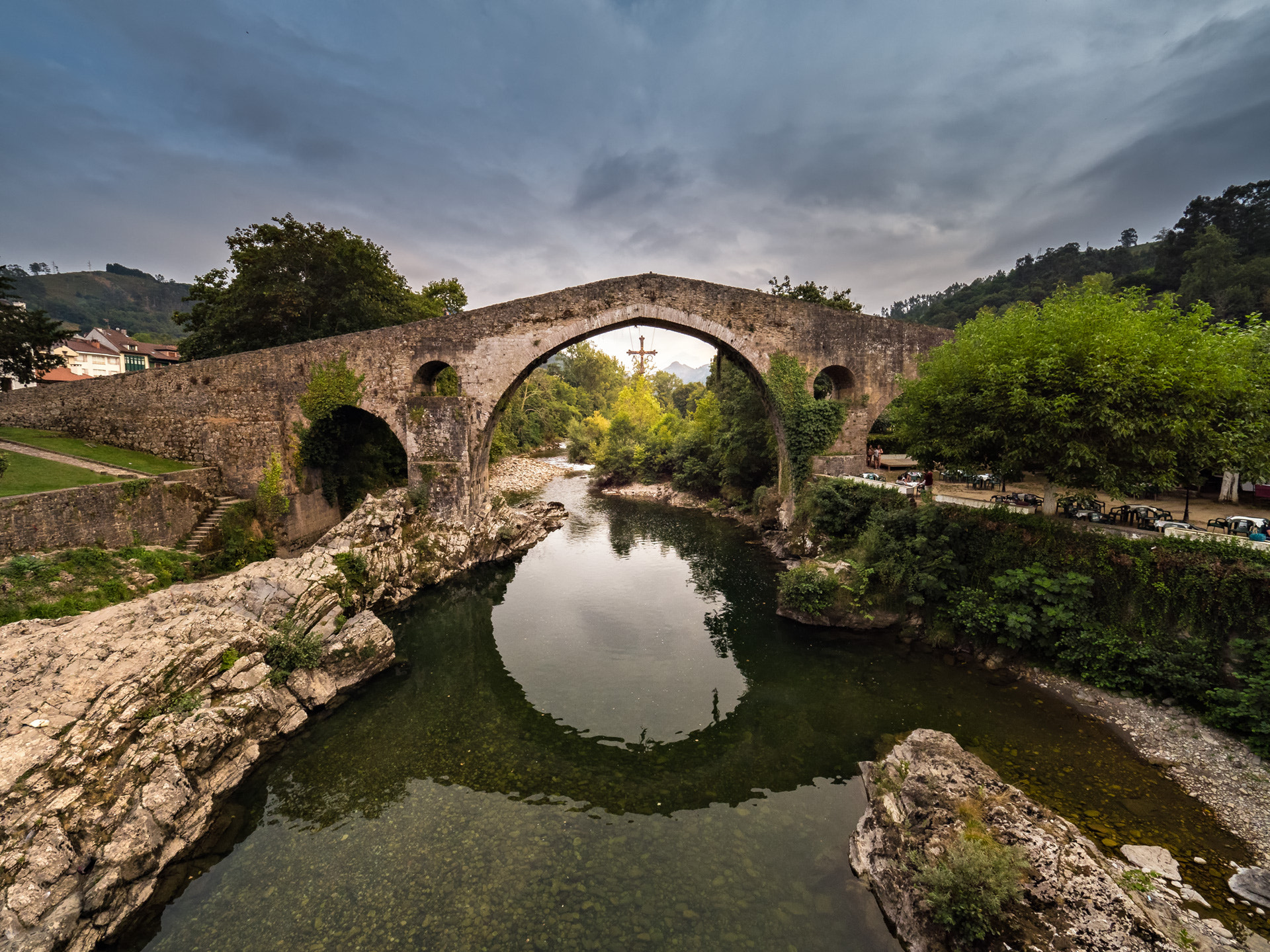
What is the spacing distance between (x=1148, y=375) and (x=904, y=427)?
13.6ft

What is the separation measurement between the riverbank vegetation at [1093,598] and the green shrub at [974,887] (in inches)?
215

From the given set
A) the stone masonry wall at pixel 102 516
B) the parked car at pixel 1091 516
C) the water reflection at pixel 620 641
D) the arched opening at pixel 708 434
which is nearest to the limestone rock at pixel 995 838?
the water reflection at pixel 620 641

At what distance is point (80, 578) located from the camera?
1020cm

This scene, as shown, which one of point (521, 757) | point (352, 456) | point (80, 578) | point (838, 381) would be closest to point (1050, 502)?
point (838, 381)

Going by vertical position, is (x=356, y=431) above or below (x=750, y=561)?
above

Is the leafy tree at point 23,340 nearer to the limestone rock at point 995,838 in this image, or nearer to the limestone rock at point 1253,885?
the limestone rock at point 995,838

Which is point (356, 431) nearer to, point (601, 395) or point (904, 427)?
point (904, 427)

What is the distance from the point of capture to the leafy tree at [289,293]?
18.8 metres

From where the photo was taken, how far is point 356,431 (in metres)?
20.2

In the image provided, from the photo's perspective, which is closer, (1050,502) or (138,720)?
(138,720)

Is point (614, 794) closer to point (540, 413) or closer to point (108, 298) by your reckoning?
point (540, 413)

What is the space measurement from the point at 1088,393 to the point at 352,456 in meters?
22.5

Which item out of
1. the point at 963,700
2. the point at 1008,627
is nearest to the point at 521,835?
the point at 963,700

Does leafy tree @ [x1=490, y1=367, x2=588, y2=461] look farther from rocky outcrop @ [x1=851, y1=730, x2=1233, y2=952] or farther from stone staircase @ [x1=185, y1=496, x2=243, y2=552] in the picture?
rocky outcrop @ [x1=851, y1=730, x2=1233, y2=952]
